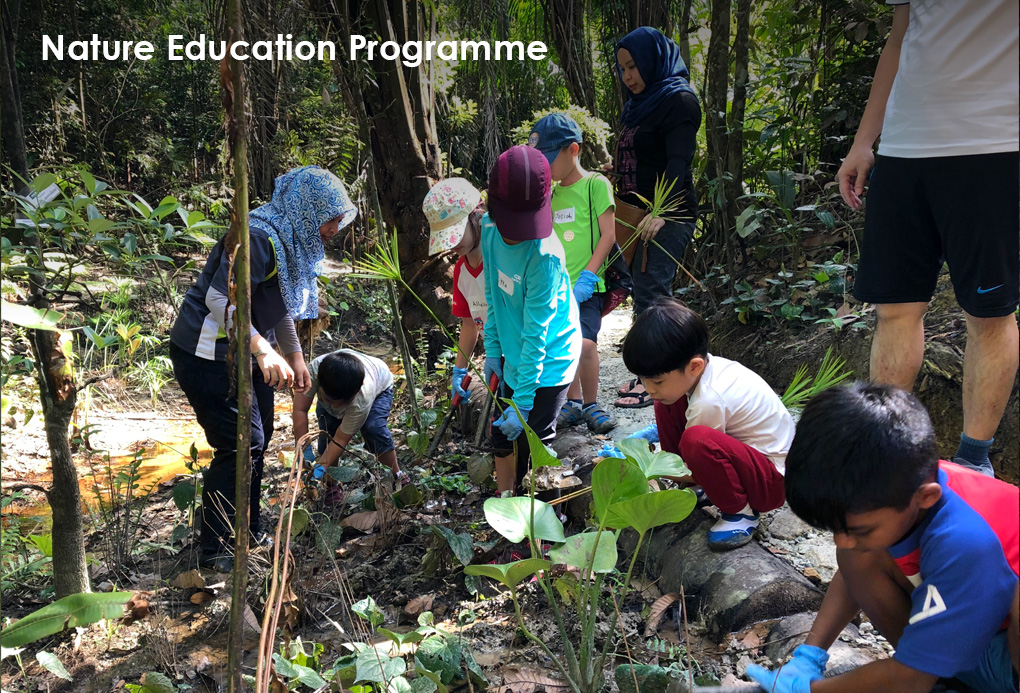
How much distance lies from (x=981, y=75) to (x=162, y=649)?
106 inches

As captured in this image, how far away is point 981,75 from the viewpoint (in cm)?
166

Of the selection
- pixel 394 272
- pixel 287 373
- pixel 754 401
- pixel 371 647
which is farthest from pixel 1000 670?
pixel 287 373

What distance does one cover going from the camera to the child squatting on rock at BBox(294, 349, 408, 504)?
3.15m

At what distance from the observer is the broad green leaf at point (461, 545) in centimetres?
233

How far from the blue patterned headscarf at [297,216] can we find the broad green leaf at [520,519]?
1500mm

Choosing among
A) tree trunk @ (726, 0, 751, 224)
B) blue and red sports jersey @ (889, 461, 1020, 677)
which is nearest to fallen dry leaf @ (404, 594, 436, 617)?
blue and red sports jersey @ (889, 461, 1020, 677)

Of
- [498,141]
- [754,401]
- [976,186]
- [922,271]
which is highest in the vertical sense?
[498,141]

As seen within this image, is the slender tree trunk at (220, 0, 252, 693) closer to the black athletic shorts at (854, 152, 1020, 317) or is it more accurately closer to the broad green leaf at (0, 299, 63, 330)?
the broad green leaf at (0, 299, 63, 330)

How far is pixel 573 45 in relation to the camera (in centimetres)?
525

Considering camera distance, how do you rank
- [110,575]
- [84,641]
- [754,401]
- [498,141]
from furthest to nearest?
[498,141]
[110,575]
[84,641]
[754,401]

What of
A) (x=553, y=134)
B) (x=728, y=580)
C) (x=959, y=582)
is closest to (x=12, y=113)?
(x=553, y=134)

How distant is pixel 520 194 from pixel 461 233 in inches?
17.1

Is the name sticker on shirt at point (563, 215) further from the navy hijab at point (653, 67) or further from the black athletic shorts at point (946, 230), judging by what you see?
the black athletic shorts at point (946, 230)

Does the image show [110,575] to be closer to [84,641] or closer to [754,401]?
[84,641]
